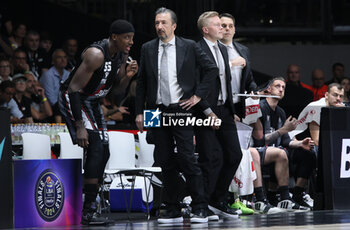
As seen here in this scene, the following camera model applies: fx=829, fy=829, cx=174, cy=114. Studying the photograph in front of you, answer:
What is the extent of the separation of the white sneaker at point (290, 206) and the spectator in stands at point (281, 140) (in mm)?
212

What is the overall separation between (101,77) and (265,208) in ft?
9.97

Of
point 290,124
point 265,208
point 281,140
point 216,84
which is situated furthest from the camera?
point 281,140

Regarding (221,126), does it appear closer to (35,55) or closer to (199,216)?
(199,216)

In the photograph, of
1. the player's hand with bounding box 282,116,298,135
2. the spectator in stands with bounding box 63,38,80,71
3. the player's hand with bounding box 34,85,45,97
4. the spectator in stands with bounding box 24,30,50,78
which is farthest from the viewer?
the spectator in stands with bounding box 63,38,80,71

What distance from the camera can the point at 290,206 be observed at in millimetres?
10211

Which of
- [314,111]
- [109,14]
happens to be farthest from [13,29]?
[314,111]

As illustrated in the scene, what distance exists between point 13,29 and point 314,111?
6.97 meters

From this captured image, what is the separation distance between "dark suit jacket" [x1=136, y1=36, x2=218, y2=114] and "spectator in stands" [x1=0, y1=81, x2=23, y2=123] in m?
3.87

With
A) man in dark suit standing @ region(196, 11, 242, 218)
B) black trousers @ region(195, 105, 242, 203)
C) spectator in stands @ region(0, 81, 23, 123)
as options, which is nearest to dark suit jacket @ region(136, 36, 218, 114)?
man in dark suit standing @ region(196, 11, 242, 218)

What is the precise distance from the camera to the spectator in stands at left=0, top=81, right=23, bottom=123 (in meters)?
11.8

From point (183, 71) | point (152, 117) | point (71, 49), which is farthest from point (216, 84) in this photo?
point (71, 49)

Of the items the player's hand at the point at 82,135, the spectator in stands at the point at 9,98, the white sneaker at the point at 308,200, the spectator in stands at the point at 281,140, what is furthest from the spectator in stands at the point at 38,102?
the player's hand at the point at 82,135

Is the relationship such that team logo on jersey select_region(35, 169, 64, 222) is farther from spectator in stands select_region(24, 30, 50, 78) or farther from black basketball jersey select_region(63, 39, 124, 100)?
spectator in stands select_region(24, 30, 50, 78)

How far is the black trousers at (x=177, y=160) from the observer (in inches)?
315
